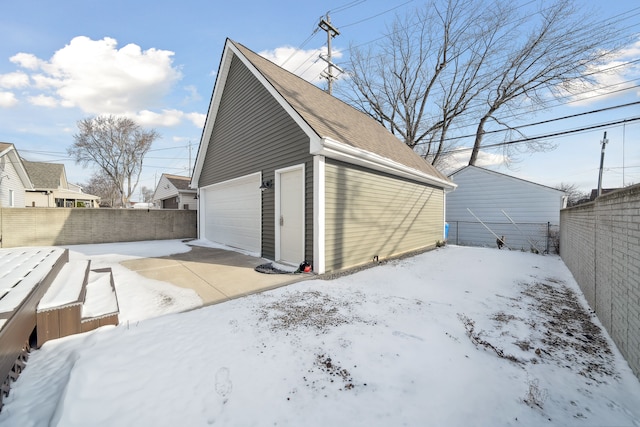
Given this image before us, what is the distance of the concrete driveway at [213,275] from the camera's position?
421 centimetres

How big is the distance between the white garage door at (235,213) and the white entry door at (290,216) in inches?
46.2

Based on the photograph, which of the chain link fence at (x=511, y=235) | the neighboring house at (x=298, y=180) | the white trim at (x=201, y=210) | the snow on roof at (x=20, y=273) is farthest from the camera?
the chain link fence at (x=511, y=235)

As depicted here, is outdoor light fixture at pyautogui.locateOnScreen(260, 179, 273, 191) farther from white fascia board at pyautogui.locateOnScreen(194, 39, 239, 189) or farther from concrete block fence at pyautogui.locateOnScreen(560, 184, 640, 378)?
concrete block fence at pyautogui.locateOnScreen(560, 184, 640, 378)

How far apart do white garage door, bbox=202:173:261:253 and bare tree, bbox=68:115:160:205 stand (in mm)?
19988

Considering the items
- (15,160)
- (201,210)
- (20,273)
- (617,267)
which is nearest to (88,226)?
(201,210)

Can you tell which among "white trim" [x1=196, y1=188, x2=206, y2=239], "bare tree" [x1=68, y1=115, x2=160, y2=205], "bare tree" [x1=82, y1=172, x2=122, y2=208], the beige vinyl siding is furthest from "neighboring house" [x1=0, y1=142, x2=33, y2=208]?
the beige vinyl siding

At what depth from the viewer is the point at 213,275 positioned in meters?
5.07

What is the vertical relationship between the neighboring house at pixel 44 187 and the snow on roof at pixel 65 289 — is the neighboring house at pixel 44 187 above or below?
above

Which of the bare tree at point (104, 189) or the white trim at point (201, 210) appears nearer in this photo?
the white trim at point (201, 210)

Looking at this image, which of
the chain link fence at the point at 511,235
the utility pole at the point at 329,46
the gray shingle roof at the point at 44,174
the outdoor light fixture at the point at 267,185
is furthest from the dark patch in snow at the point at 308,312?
the gray shingle roof at the point at 44,174

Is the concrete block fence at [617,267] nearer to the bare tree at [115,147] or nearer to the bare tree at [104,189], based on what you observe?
the bare tree at [115,147]

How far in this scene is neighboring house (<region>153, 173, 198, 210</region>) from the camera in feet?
59.4

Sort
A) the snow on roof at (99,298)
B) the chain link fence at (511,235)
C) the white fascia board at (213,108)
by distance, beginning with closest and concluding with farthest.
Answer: the snow on roof at (99,298) < the white fascia board at (213,108) < the chain link fence at (511,235)

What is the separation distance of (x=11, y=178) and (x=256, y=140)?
17423 millimetres
